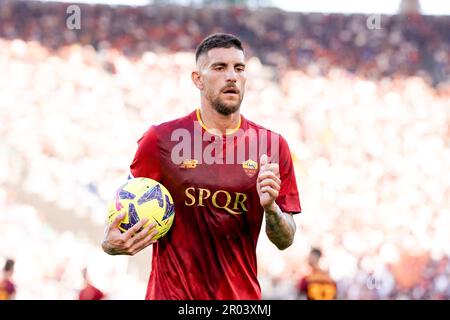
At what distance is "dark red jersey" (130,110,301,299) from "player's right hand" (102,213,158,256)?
22cm

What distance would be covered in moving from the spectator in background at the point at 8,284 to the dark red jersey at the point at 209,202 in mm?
5997

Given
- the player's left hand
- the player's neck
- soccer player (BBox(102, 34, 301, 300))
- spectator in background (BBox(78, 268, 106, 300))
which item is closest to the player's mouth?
soccer player (BBox(102, 34, 301, 300))

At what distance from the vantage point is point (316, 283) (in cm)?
1088

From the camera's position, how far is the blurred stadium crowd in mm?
11305

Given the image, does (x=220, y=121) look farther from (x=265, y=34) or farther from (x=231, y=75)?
(x=265, y=34)

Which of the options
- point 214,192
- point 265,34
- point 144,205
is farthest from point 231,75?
point 265,34

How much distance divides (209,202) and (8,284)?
6435mm

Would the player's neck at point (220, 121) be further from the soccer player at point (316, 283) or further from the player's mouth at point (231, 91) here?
the soccer player at point (316, 283)

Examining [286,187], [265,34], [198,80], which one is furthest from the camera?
[265,34]

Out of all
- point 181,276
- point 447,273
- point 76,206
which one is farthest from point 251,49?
point 181,276

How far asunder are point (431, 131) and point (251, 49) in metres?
3.09

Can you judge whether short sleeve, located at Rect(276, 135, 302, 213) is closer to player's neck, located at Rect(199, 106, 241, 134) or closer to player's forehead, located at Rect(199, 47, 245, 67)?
player's neck, located at Rect(199, 106, 241, 134)

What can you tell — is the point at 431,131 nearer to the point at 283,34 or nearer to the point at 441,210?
the point at 441,210

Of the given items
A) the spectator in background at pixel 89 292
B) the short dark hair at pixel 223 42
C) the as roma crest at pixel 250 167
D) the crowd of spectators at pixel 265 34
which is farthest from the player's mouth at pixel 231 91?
the crowd of spectators at pixel 265 34
